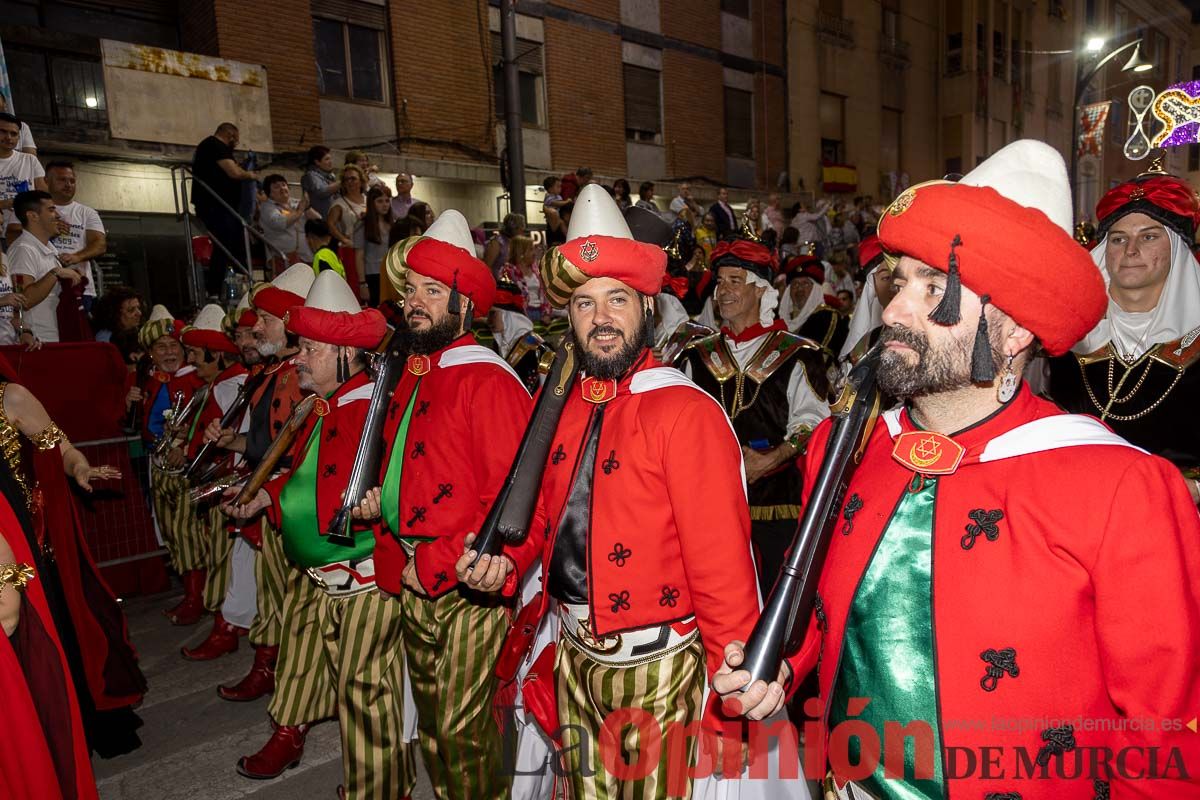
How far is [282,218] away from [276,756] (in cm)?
797

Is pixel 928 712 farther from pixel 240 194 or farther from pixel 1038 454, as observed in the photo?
pixel 240 194

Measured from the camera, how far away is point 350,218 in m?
10.1

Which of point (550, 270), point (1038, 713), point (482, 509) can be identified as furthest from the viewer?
point (482, 509)

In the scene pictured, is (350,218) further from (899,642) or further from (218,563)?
(899,642)

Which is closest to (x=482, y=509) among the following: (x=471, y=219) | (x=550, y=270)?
(x=550, y=270)

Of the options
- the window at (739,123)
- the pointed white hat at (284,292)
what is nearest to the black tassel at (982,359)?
the pointed white hat at (284,292)

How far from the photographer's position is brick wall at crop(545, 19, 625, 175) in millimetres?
17250

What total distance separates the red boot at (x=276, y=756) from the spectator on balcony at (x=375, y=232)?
6.44 m

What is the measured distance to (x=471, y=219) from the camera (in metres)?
16.3

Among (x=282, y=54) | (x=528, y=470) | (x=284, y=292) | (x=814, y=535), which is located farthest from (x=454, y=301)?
(x=282, y=54)

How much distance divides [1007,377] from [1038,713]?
738 mm

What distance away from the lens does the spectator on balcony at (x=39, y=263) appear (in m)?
7.21

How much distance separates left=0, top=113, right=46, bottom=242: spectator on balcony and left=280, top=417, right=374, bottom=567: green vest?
6.06 metres

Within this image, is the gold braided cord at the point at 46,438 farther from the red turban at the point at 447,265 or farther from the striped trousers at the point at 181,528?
the striped trousers at the point at 181,528
